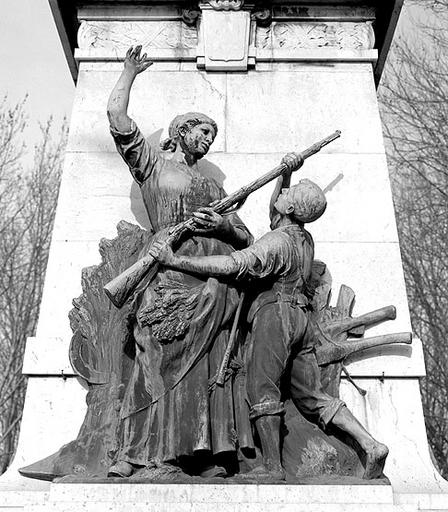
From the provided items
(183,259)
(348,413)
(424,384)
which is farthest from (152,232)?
(424,384)

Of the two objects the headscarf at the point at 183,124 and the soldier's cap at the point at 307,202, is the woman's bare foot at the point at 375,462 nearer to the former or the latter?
the soldier's cap at the point at 307,202

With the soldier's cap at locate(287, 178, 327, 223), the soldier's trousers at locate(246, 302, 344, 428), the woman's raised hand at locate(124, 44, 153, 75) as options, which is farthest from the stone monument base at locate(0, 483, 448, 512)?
the woman's raised hand at locate(124, 44, 153, 75)

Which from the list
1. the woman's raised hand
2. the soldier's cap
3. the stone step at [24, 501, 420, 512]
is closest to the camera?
the stone step at [24, 501, 420, 512]

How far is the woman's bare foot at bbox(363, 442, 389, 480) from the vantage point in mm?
4828

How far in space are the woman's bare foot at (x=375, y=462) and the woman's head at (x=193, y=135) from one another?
235 cm

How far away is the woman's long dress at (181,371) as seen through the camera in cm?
477

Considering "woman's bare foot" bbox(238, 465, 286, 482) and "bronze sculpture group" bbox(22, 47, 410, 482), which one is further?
"bronze sculpture group" bbox(22, 47, 410, 482)

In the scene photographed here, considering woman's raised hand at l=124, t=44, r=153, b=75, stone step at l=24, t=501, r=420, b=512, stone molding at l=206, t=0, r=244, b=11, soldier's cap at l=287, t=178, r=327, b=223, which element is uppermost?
stone molding at l=206, t=0, r=244, b=11

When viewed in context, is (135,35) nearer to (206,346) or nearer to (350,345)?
(206,346)

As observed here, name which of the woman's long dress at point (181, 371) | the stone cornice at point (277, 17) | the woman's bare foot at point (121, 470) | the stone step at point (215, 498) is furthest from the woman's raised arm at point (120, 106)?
the stone step at point (215, 498)

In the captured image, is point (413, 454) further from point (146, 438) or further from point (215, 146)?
point (215, 146)

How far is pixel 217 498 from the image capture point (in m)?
4.64

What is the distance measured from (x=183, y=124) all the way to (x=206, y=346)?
5.50 feet

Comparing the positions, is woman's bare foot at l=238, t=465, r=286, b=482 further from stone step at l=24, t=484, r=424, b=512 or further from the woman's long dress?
the woman's long dress
